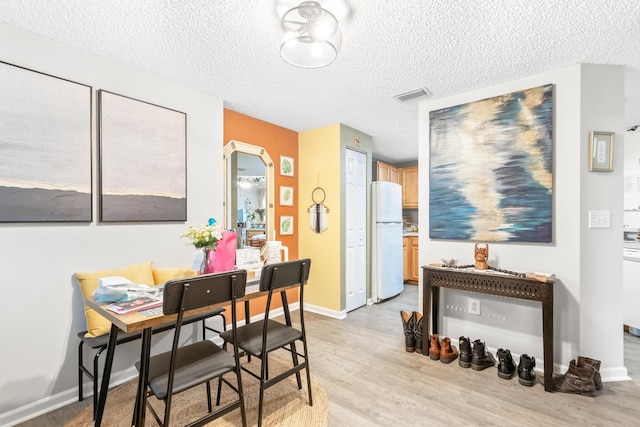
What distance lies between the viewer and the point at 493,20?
1.75 m

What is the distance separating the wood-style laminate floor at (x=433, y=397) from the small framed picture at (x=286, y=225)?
1439 millimetres

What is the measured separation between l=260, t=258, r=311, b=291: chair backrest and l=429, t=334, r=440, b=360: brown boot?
4.78ft

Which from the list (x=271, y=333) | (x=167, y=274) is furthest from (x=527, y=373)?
(x=167, y=274)

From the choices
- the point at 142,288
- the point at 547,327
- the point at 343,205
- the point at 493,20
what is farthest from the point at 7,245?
the point at 547,327

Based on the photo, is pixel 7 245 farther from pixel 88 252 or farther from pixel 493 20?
pixel 493 20

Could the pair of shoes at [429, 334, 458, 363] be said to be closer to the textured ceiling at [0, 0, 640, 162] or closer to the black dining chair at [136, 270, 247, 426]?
the black dining chair at [136, 270, 247, 426]

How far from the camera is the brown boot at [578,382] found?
2.05 meters

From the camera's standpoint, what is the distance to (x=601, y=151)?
2.26 m

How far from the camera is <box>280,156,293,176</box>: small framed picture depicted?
12.5 feet

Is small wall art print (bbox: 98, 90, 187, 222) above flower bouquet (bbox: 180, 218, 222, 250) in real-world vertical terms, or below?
above

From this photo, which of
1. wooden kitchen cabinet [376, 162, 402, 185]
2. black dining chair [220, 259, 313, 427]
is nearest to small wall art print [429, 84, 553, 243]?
black dining chair [220, 259, 313, 427]

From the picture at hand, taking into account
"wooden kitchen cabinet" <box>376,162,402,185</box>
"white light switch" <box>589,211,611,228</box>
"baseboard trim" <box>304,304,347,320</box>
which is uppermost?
"wooden kitchen cabinet" <box>376,162,402,185</box>

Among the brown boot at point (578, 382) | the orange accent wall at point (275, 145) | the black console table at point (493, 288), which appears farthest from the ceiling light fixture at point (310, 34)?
the brown boot at point (578, 382)

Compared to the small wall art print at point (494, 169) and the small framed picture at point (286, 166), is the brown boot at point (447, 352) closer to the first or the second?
the small wall art print at point (494, 169)
